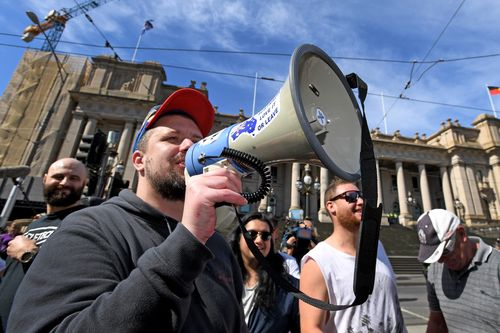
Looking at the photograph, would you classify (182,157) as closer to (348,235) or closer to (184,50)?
(348,235)

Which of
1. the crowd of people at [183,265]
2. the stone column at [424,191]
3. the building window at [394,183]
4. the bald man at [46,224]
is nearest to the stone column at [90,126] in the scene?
the bald man at [46,224]

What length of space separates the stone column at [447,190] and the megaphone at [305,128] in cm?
4199

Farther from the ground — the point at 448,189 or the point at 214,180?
the point at 448,189

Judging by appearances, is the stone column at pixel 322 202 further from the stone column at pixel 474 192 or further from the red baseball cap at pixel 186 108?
the red baseball cap at pixel 186 108

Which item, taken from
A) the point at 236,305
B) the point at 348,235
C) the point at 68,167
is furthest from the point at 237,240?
the point at 68,167

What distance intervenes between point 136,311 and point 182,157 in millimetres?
829

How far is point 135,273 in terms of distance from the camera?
75 centimetres

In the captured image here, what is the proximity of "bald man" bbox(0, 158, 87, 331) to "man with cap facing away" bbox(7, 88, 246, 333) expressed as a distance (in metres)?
1.51

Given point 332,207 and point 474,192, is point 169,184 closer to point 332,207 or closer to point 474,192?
point 332,207

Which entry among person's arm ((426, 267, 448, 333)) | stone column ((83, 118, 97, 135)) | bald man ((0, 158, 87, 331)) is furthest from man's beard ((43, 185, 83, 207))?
stone column ((83, 118, 97, 135))

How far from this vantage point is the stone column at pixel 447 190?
114 feet

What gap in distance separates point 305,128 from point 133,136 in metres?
31.4

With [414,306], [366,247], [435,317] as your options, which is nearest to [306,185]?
[414,306]

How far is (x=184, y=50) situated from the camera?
9.96 meters
